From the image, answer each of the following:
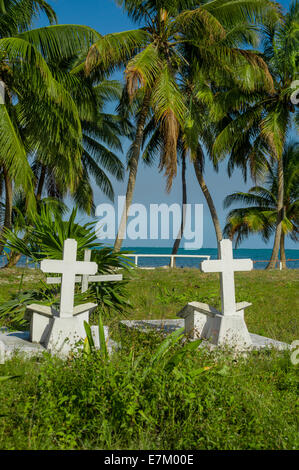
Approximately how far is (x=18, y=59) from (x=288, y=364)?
11039mm

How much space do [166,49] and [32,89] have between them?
484 cm

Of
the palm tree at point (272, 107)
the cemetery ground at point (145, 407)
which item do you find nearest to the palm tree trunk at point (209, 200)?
the palm tree at point (272, 107)

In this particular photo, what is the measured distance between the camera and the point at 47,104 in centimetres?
1267

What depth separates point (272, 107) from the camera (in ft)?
61.5

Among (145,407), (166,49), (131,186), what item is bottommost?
(145,407)

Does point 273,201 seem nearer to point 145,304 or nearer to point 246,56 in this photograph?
point 246,56

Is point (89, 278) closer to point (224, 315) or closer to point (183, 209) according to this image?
point (224, 315)

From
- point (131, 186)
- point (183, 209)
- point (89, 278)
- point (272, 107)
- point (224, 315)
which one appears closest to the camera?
point (224, 315)

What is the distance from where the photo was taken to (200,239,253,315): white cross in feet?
18.7

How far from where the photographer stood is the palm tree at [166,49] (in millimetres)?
12883

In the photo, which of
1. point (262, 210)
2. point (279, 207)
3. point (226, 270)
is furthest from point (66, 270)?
point (262, 210)

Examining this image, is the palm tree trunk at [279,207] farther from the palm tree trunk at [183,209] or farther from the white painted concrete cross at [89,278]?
the white painted concrete cross at [89,278]
